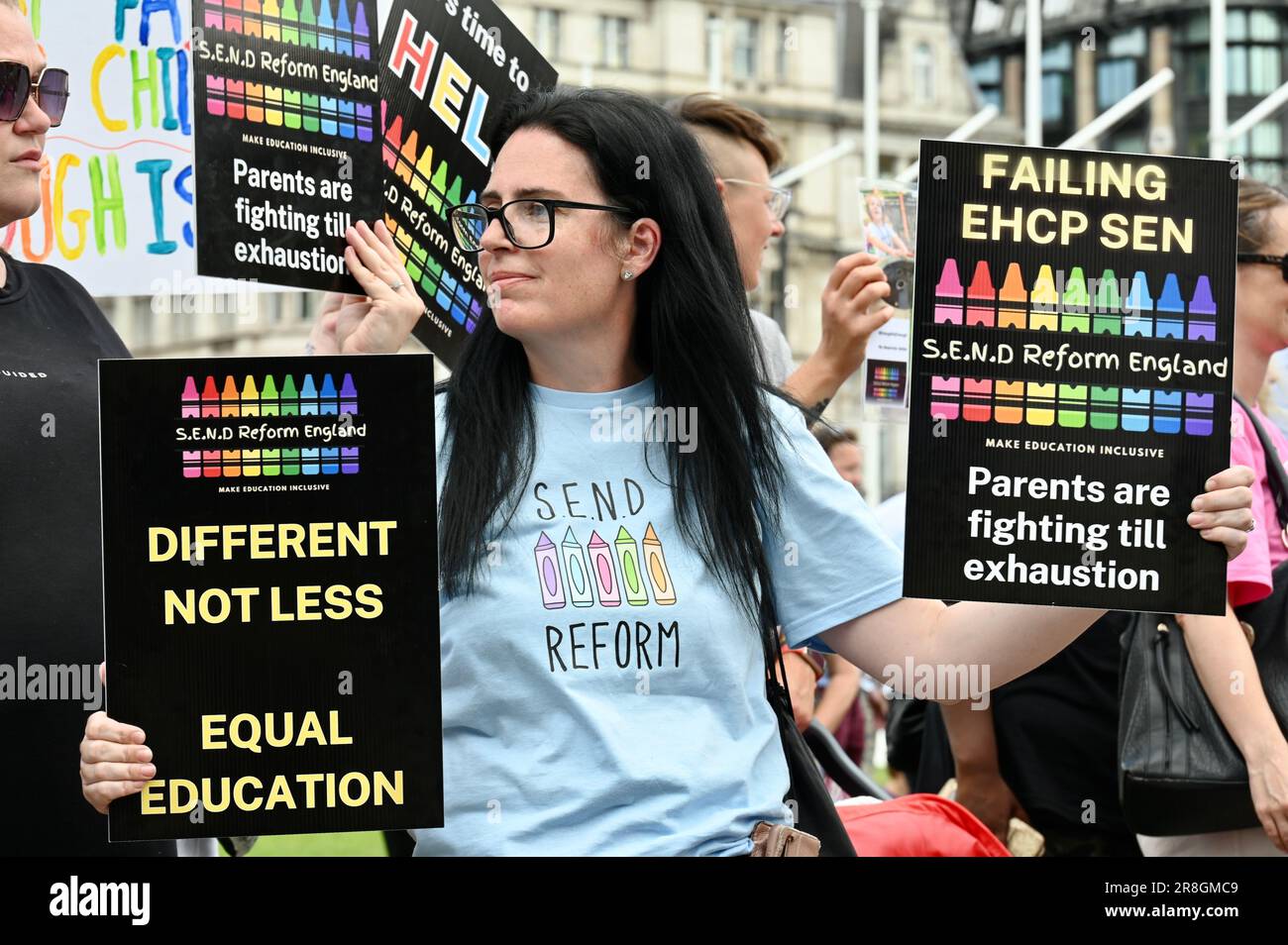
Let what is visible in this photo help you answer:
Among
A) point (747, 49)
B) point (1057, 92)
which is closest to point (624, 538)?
point (747, 49)

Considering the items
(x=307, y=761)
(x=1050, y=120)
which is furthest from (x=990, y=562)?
(x=1050, y=120)

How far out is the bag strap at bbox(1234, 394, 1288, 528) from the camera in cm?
396

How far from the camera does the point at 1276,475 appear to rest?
13.0ft

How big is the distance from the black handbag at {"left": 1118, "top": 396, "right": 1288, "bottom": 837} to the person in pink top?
0.03 m

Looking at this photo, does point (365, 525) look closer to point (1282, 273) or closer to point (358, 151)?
point (358, 151)

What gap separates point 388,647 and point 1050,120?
2149 inches

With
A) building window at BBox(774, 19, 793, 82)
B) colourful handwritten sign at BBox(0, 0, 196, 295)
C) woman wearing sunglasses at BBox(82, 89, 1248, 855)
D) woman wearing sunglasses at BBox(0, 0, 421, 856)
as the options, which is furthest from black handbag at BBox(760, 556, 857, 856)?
building window at BBox(774, 19, 793, 82)

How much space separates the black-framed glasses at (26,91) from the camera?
307 centimetres

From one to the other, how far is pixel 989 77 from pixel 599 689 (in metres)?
55.2

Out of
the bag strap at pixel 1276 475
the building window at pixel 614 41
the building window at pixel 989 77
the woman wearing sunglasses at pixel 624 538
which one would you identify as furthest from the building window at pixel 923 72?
the woman wearing sunglasses at pixel 624 538

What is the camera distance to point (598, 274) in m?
3.14

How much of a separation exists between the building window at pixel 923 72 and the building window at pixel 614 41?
28.6ft

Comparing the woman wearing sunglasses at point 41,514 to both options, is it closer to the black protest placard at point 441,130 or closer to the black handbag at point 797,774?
the black protest placard at point 441,130

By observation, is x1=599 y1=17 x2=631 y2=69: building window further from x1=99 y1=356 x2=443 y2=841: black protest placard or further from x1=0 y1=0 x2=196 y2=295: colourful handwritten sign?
x1=99 y1=356 x2=443 y2=841: black protest placard
